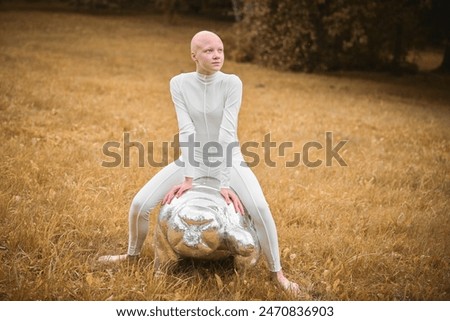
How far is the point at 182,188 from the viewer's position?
3.29 meters

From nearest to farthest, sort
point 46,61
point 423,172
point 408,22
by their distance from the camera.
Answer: point 423,172
point 46,61
point 408,22

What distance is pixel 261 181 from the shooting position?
5871 millimetres

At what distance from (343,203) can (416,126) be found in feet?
16.5

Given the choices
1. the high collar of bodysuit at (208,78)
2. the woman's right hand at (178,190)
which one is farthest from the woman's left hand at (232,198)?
the high collar of bodysuit at (208,78)

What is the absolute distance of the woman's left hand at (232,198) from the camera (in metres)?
3.27

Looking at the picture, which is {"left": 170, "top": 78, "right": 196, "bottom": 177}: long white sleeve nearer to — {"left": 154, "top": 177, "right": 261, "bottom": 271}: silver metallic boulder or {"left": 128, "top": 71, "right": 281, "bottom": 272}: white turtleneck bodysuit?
{"left": 128, "top": 71, "right": 281, "bottom": 272}: white turtleneck bodysuit

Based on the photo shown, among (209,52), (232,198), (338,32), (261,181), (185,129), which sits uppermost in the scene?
(209,52)

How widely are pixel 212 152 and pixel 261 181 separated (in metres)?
2.61

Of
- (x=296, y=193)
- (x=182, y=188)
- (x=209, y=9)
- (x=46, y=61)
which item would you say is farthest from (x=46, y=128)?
(x=209, y=9)

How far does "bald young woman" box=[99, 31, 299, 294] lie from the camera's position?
10.8 feet

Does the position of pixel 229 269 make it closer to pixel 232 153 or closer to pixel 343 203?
pixel 232 153

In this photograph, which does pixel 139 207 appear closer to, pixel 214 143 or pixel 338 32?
pixel 214 143

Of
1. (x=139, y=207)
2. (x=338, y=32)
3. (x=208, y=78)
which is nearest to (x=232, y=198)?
(x=139, y=207)

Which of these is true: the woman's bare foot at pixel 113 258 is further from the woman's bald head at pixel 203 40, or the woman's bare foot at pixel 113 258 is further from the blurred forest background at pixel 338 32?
the blurred forest background at pixel 338 32
